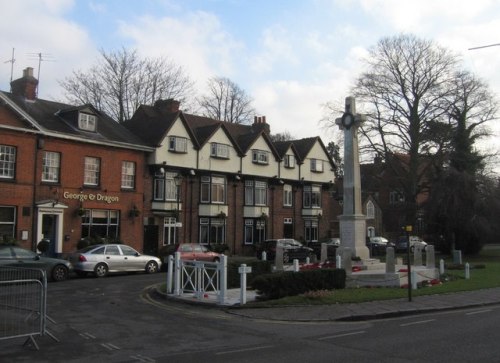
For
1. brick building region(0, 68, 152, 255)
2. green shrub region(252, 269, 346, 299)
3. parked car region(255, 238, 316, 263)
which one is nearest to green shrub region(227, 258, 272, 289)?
green shrub region(252, 269, 346, 299)

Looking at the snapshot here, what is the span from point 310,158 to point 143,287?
31259 millimetres

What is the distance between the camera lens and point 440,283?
1997 cm

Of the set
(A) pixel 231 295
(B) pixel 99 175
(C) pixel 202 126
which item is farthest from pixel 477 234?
(A) pixel 231 295

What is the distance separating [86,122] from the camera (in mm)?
33375

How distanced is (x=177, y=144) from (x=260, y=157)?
8.88 metres

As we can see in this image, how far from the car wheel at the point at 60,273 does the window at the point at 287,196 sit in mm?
26215

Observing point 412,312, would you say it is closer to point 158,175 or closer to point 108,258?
point 108,258

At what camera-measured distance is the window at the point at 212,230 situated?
39.4m

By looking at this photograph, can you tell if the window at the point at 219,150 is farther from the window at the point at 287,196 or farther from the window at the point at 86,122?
the window at the point at 86,122

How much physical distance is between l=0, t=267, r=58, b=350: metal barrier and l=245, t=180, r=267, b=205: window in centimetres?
3275

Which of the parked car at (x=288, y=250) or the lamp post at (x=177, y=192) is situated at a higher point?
the lamp post at (x=177, y=192)

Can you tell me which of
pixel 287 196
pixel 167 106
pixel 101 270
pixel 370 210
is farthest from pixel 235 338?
pixel 370 210

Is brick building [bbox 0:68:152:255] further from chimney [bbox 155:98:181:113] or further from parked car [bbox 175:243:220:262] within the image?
parked car [bbox 175:243:220:262]

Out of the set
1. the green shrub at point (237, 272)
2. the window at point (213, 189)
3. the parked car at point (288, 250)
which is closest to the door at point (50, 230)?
the window at point (213, 189)
